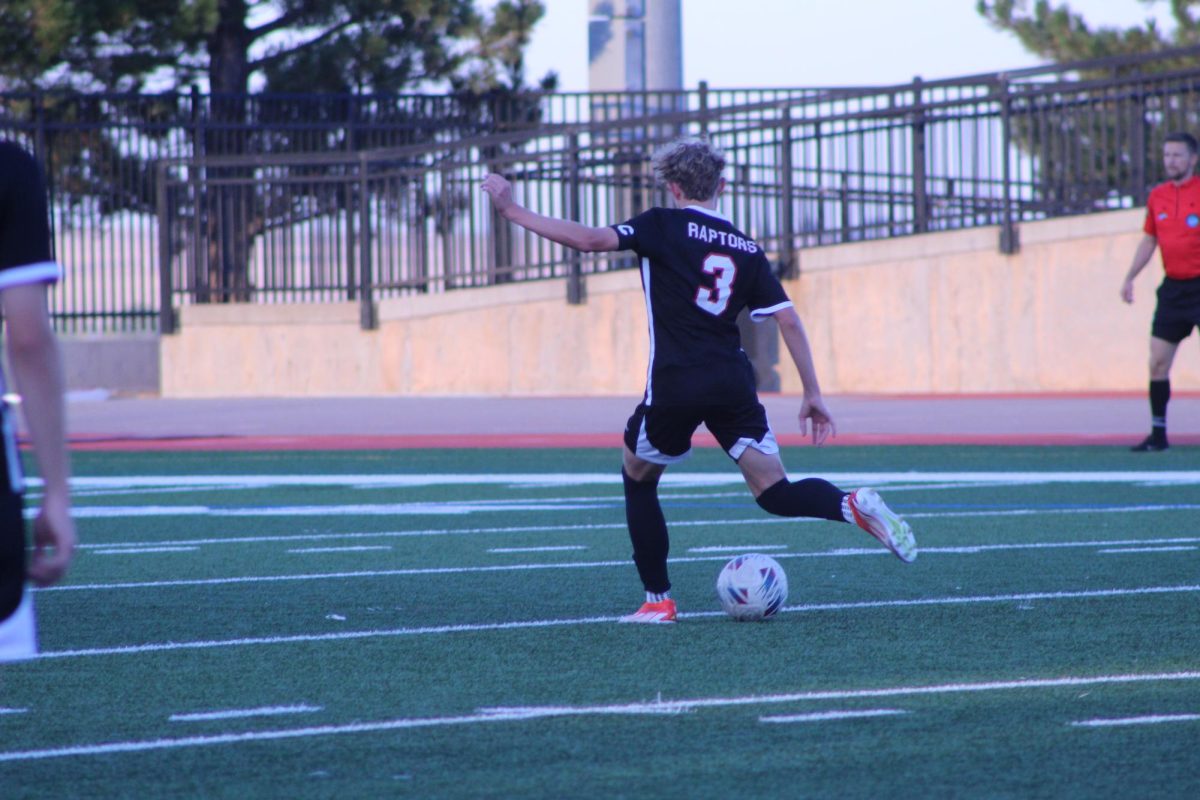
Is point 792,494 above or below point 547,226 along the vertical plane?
below

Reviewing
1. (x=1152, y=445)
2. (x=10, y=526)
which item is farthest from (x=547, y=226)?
(x=1152, y=445)

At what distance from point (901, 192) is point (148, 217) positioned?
410 inches

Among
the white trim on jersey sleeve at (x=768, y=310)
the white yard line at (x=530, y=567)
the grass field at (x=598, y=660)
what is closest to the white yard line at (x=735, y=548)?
the grass field at (x=598, y=660)

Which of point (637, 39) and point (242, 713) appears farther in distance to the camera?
point (637, 39)

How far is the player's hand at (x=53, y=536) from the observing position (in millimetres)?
3158

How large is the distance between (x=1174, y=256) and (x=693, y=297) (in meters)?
7.33

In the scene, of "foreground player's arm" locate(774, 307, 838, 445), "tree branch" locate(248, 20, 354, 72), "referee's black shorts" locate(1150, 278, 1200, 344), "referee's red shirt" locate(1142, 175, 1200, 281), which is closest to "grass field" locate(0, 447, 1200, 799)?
"foreground player's arm" locate(774, 307, 838, 445)

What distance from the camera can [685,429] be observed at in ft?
21.5

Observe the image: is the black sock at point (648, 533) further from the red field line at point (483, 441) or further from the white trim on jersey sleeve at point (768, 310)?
the red field line at point (483, 441)

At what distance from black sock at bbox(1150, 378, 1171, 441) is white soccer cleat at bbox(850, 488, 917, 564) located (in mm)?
7217

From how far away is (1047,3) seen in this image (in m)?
30.5

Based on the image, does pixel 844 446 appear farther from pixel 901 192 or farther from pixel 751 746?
A: pixel 751 746

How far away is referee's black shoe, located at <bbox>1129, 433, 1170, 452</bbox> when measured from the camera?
1342 cm

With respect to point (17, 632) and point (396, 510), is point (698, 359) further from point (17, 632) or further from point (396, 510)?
point (396, 510)
